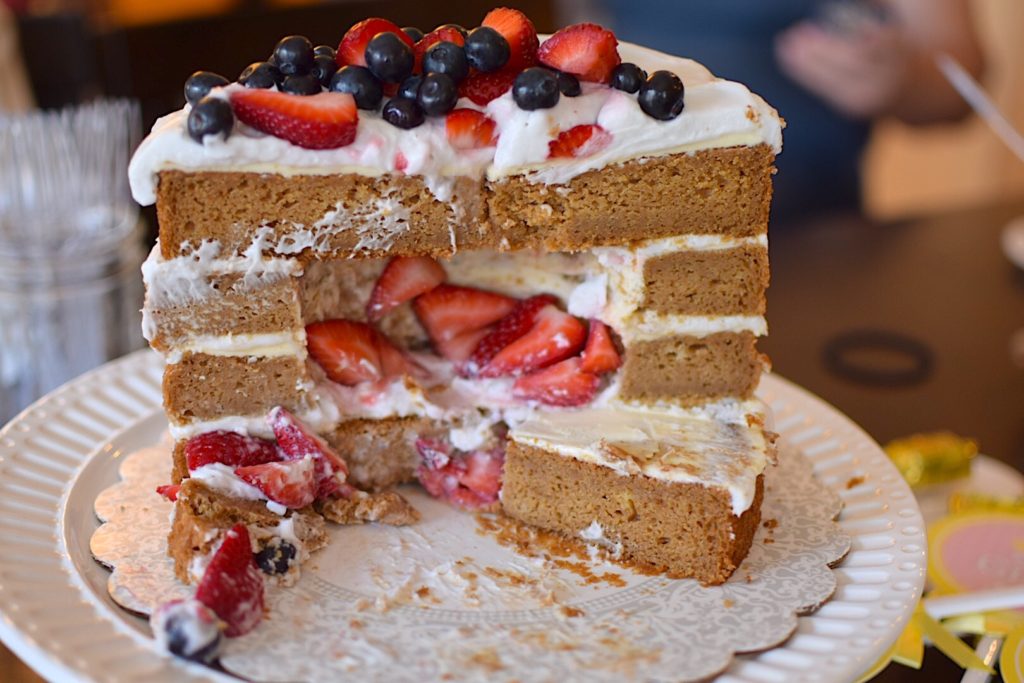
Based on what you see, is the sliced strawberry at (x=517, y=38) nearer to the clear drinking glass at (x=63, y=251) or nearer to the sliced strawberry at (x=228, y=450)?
the sliced strawberry at (x=228, y=450)

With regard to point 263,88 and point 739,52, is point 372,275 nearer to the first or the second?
point 263,88

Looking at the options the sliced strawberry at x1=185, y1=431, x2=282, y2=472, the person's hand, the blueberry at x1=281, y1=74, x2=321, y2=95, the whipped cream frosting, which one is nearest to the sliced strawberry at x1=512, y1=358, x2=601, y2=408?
the whipped cream frosting

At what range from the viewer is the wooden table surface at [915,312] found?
3.15 metres

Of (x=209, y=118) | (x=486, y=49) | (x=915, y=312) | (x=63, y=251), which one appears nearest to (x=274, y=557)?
(x=209, y=118)

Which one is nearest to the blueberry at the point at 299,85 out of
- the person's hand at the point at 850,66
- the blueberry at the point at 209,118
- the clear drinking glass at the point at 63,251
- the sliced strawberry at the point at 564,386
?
the blueberry at the point at 209,118

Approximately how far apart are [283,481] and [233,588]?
30 centimetres

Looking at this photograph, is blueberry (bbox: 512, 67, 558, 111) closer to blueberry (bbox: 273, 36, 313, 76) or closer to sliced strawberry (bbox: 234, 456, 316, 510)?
blueberry (bbox: 273, 36, 313, 76)

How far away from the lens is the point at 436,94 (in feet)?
6.53

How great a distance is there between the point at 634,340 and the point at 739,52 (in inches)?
116

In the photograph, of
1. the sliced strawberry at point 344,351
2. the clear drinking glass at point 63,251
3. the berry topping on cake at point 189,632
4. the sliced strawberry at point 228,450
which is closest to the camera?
the berry topping on cake at point 189,632

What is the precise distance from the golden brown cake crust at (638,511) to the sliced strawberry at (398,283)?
0.42m

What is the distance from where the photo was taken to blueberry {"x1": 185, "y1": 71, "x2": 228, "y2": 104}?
2.00 metres

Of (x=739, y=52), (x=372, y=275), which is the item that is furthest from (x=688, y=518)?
(x=739, y=52)

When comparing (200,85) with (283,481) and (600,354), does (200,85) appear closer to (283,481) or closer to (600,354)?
(283,481)
